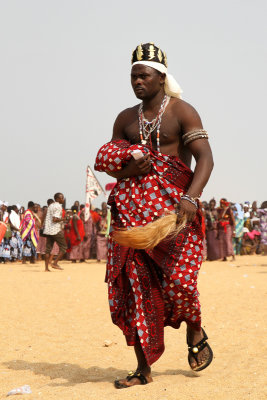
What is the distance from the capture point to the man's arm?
444 centimetres

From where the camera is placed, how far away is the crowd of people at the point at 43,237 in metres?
21.8

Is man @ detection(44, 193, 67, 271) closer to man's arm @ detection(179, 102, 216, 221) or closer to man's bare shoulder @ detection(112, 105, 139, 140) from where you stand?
man's bare shoulder @ detection(112, 105, 139, 140)

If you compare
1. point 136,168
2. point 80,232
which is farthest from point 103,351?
point 80,232

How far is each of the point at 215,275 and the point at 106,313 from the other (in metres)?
7.24

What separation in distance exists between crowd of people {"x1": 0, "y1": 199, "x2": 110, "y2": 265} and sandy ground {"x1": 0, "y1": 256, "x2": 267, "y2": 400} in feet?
34.3

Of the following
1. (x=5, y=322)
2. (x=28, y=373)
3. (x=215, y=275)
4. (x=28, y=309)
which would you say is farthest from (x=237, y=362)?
(x=215, y=275)

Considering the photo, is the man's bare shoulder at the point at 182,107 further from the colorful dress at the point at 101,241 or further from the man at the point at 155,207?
the colorful dress at the point at 101,241

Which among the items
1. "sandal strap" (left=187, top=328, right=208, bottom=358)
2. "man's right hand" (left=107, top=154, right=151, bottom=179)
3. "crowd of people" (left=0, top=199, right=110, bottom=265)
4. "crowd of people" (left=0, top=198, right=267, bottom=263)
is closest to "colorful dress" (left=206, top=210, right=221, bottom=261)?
"crowd of people" (left=0, top=198, right=267, bottom=263)

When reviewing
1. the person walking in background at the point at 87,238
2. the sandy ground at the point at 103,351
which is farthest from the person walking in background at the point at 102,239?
the sandy ground at the point at 103,351

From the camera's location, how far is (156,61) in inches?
184

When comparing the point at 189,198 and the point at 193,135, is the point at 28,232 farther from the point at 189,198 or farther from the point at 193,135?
the point at 189,198

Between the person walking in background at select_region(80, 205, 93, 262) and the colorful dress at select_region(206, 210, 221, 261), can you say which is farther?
the person walking in background at select_region(80, 205, 93, 262)

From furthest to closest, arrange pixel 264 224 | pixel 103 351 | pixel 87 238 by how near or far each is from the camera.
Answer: pixel 87 238 < pixel 264 224 < pixel 103 351

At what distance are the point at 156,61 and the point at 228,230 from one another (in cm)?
1804
